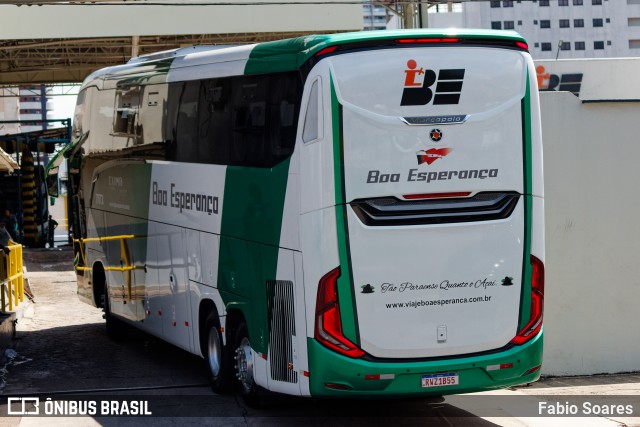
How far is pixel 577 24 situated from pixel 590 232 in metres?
126

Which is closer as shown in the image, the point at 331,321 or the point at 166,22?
the point at 331,321

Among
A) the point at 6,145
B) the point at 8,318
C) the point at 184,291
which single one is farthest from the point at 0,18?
the point at 184,291

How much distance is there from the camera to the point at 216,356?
13391 mm

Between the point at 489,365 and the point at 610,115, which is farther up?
the point at 610,115

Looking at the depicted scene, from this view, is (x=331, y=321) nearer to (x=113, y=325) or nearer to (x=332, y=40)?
(x=332, y=40)

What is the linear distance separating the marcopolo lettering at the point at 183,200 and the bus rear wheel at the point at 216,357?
52.8 inches

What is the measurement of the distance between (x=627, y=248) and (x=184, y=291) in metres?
6.38

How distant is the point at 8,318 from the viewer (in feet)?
55.7

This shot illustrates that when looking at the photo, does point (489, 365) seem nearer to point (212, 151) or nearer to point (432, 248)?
point (432, 248)

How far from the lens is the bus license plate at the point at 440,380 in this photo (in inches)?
410

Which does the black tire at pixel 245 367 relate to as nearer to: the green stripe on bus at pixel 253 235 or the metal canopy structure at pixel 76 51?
the green stripe on bus at pixel 253 235

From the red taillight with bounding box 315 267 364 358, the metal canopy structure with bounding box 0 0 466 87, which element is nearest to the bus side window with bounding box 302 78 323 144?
the red taillight with bounding box 315 267 364 358

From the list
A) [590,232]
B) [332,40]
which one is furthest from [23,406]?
[590,232]

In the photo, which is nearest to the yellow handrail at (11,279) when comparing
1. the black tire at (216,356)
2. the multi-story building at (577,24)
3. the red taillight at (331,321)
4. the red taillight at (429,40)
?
the black tire at (216,356)
